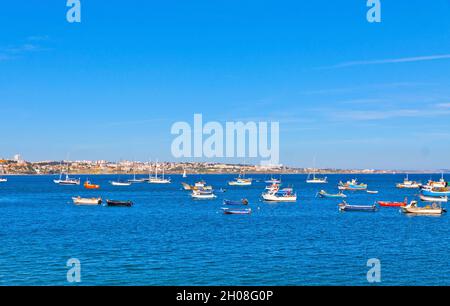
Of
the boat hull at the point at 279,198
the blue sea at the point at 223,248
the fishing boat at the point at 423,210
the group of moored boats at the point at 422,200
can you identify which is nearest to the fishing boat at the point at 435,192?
the group of moored boats at the point at 422,200

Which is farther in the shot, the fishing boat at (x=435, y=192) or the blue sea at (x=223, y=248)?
the fishing boat at (x=435, y=192)

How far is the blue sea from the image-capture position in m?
37.5

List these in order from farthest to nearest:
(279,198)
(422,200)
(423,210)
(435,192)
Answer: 1. (435,192)
2. (422,200)
3. (279,198)
4. (423,210)

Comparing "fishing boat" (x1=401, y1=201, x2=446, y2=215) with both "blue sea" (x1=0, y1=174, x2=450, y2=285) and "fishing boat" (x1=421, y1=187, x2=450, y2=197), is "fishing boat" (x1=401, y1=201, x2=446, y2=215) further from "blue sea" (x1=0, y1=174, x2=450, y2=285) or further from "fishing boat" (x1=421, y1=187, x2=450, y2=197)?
"fishing boat" (x1=421, y1=187, x2=450, y2=197)

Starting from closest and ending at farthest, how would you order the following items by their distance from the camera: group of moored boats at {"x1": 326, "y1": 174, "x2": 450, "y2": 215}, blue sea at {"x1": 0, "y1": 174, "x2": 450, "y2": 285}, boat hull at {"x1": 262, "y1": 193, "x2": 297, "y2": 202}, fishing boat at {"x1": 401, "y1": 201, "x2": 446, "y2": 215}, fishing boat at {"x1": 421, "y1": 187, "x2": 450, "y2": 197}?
blue sea at {"x1": 0, "y1": 174, "x2": 450, "y2": 285} < fishing boat at {"x1": 401, "y1": 201, "x2": 446, "y2": 215} < group of moored boats at {"x1": 326, "y1": 174, "x2": 450, "y2": 215} < boat hull at {"x1": 262, "y1": 193, "x2": 297, "y2": 202} < fishing boat at {"x1": 421, "y1": 187, "x2": 450, "y2": 197}

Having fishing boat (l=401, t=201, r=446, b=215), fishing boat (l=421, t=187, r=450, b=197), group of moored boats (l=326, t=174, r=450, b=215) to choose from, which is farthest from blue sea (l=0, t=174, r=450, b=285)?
fishing boat (l=421, t=187, r=450, b=197)

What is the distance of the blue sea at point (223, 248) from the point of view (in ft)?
Result: 123

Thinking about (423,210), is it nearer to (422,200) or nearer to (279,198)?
(279,198)

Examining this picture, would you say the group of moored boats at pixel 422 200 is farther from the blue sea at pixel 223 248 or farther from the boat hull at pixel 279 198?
the boat hull at pixel 279 198

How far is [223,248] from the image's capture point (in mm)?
51000

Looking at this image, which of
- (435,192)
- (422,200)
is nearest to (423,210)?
(422,200)

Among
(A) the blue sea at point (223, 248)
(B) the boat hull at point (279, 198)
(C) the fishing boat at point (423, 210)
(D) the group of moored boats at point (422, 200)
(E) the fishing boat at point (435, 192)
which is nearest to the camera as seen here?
(A) the blue sea at point (223, 248)
